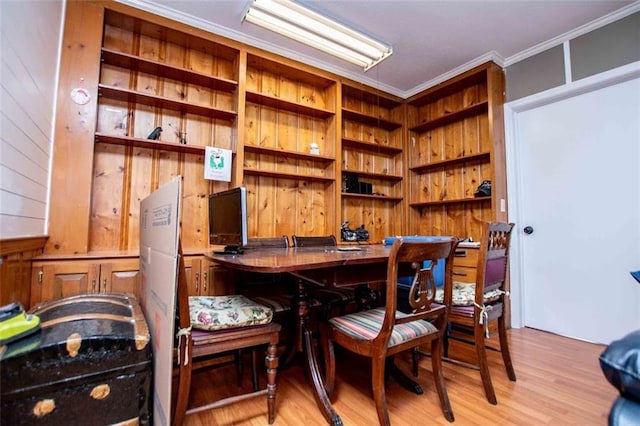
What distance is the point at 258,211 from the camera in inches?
112

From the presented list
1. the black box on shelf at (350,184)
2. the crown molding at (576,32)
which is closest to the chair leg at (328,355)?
the black box on shelf at (350,184)

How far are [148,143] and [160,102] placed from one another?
35 cm

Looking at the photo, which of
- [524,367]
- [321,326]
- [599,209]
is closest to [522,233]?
[599,209]

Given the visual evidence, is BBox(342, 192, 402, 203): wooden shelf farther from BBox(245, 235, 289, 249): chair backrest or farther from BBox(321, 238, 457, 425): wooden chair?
BBox(321, 238, 457, 425): wooden chair

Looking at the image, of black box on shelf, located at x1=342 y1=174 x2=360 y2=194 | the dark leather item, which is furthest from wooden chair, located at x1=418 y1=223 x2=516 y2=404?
black box on shelf, located at x1=342 y1=174 x2=360 y2=194

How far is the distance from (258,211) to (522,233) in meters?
2.54

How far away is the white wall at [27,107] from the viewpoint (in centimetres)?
114

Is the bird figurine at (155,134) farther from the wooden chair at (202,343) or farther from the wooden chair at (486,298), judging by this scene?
the wooden chair at (486,298)

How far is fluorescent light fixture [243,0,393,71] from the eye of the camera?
204 cm

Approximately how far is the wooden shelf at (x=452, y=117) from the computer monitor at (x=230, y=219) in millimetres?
2632

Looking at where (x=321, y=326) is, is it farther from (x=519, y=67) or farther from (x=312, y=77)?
(x=519, y=67)

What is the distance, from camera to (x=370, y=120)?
3594 mm

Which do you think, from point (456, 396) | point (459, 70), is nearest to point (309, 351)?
point (456, 396)

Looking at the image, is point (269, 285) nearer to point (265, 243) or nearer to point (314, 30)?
point (265, 243)
